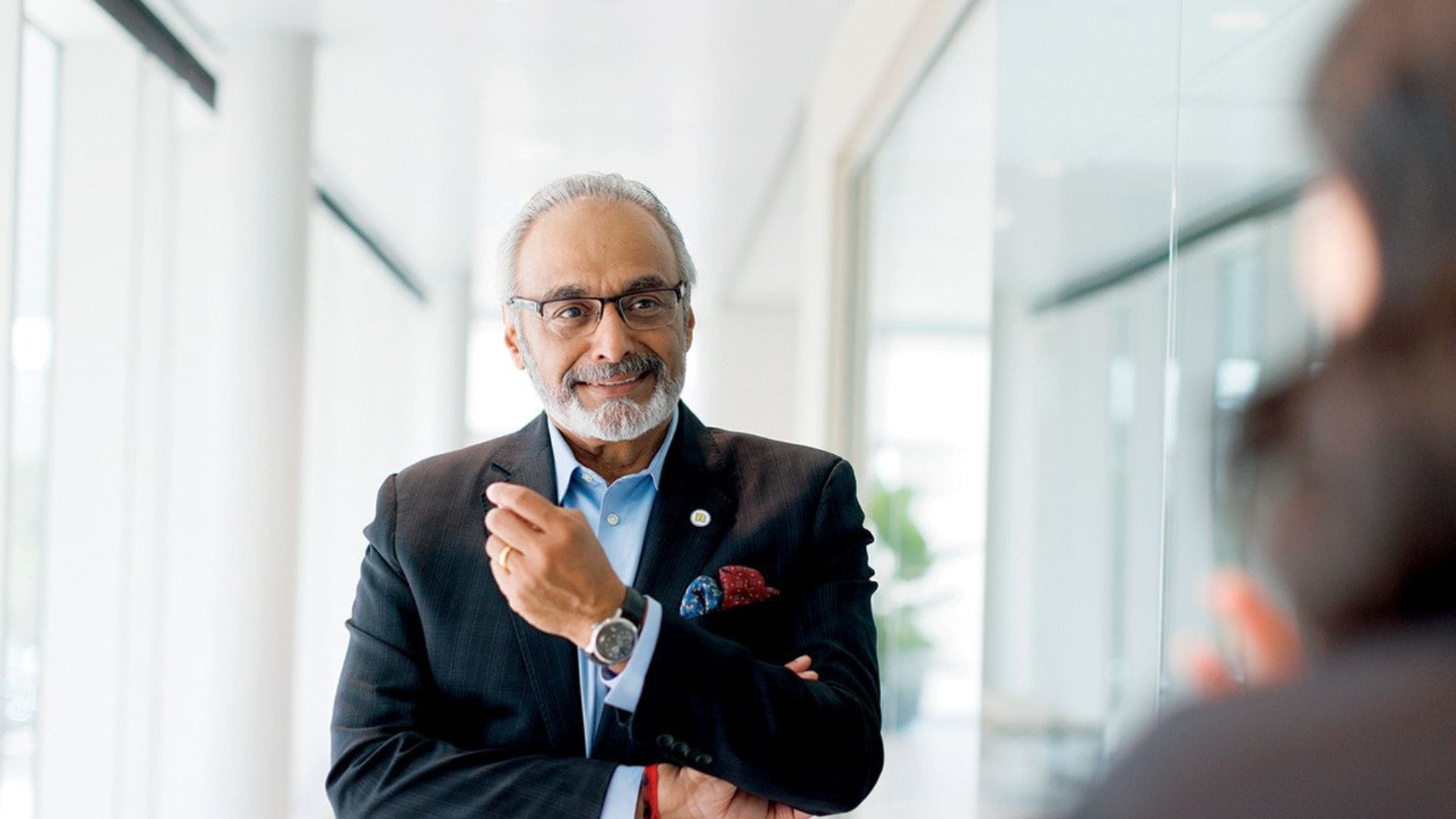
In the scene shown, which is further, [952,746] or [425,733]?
[952,746]

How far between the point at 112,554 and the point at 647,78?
350cm

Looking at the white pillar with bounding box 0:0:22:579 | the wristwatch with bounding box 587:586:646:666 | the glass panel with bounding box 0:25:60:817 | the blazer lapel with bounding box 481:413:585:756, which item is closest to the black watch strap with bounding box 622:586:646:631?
the wristwatch with bounding box 587:586:646:666

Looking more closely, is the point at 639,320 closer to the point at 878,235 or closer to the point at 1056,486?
the point at 1056,486

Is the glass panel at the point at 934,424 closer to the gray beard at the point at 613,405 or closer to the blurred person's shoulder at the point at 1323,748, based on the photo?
the gray beard at the point at 613,405

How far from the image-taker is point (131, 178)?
561cm

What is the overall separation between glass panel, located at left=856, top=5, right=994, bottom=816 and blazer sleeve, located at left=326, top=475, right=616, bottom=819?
2159 millimetres

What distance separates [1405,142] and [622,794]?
4.46 ft

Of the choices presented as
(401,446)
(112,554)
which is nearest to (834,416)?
(112,554)

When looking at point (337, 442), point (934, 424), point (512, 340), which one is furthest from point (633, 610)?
point (337, 442)

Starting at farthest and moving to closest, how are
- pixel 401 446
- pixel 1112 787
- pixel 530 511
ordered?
pixel 401 446 → pixel 530 511 → pixel 1112 787

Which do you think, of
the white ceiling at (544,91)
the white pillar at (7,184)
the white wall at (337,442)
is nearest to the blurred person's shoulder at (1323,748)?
the white pillar at (7,184)

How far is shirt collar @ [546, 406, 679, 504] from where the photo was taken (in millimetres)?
2004

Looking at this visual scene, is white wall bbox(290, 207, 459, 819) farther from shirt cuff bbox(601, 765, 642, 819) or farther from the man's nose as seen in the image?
shirt cuff bbox(601, 765, 642, 819)

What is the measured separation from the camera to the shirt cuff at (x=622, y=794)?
5.71 feet
